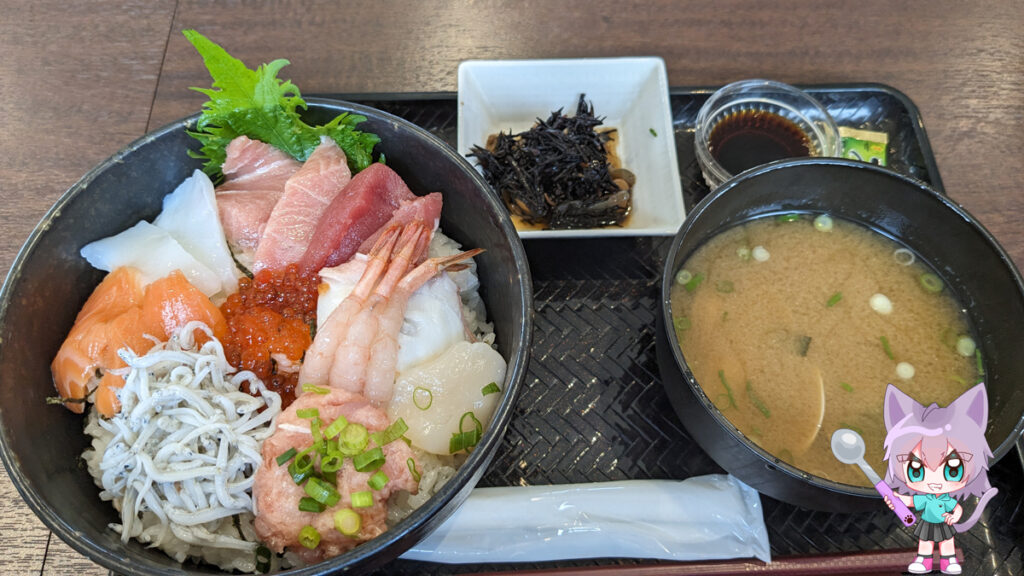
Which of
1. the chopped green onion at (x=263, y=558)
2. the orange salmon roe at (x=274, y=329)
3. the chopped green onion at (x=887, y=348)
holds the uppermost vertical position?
the orange salmon roe at (x=274, y=329)

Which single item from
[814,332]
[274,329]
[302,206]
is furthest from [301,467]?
[814,332]

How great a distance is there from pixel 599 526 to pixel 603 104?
1.48 metres

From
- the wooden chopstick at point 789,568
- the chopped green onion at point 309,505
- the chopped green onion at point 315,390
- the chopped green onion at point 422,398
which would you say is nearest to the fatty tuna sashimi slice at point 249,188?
the chopped green onion at point 315,390

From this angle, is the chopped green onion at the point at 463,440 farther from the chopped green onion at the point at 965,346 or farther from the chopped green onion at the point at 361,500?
the chopped green onion at the point at 965,346

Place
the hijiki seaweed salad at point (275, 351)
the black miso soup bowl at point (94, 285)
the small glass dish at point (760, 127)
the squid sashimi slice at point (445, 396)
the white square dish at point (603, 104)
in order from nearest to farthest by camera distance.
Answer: the black miso soup bowl at point (94, 285), the hijiki seaweed salad at point (275, 351), the squid sashimi slice at point (445, 396), the white square dish at point (603, 104), the small glass dish at point (760, 127)

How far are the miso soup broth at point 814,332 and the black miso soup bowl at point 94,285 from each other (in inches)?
22.2

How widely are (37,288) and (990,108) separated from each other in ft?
10.4

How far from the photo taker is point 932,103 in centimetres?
230

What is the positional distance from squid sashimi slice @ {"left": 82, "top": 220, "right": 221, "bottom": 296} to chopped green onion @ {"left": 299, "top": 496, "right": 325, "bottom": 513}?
2.19ft

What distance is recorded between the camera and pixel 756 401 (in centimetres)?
158

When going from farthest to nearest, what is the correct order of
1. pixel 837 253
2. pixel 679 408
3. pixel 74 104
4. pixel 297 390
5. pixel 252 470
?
pixel 74 104 → pixel 837 253 → pixel 679 408 → pixel 297 390 → pixel 252 470

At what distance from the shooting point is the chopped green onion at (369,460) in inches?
49.8

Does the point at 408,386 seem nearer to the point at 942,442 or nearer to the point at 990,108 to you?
the point at 942,442

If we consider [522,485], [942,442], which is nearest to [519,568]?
[522,485]
